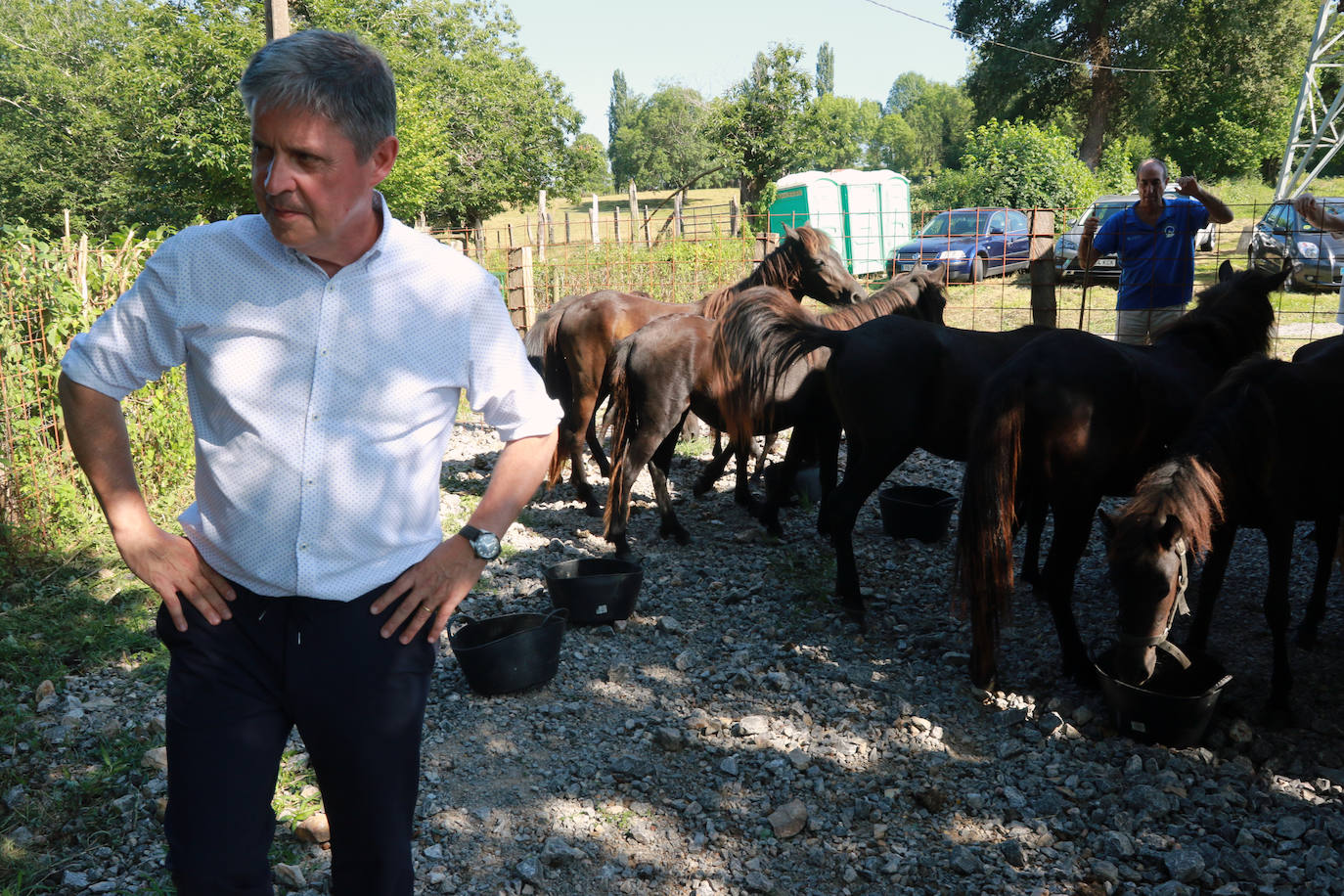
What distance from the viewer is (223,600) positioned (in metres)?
1.71

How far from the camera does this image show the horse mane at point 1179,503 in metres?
3.57

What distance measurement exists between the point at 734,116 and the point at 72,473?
1028 inches

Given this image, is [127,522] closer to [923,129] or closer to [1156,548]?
[1156,548]

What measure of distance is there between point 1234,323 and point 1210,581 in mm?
1765

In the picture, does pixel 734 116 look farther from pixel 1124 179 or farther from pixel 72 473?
pixel 72 473

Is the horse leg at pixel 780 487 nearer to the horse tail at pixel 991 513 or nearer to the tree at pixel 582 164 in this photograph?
the horse tail at pixel 991 513

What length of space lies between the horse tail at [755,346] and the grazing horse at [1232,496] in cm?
221

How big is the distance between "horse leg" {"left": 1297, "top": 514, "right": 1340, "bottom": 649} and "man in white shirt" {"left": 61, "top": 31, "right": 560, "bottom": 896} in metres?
4.57

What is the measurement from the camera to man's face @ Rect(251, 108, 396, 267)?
1.57m

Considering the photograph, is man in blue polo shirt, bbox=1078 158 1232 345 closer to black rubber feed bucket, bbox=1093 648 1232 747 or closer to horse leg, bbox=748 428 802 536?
horse leg, bbox=748 428 802 536

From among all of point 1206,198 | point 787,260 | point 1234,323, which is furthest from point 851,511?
point 1206,198

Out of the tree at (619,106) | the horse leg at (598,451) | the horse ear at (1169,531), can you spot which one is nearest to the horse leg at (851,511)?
the horse ear at (1169,531)

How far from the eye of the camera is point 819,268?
7.80 meters

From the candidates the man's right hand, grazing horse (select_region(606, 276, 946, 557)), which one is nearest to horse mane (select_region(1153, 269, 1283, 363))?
grazing horse (select_region(606, 276, 946, 557))
